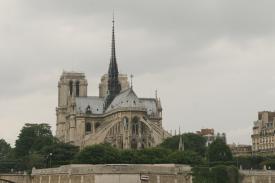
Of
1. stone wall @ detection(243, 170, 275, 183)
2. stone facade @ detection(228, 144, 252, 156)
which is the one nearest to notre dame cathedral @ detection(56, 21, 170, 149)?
stone facade @ detection(228, 144, 252, 156)

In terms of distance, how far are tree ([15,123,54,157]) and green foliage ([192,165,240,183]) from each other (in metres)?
45.4

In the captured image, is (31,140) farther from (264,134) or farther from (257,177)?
(257,177)

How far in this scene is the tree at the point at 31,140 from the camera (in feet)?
349

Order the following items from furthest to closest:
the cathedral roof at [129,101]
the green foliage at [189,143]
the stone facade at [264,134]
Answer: the stone facade at [264,134] < the cathedral roof at [129,101] < the green foliage at [189,143]

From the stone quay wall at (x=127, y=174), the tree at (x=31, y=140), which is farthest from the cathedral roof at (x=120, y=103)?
the stone quay wall at (x=127, y=174)

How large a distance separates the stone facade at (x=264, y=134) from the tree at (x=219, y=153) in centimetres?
2942

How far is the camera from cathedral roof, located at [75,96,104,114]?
Result: 12156cm

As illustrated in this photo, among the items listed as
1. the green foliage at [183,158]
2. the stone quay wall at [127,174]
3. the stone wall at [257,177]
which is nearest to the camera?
the stone quay wall at [127,174]

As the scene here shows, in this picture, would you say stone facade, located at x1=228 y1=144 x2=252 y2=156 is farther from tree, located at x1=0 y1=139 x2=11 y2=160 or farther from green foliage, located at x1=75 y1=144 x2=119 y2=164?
green foliage, located at x1=75 y1=144 x2=119 y2=164

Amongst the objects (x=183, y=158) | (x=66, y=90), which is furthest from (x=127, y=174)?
(x=66, y=90)

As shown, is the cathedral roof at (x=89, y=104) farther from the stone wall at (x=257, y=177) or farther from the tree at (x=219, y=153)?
the stone wall at (x=257, y=177)

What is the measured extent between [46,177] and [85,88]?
61661mm

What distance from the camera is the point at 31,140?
360 feet

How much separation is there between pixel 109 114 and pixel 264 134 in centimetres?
2786
